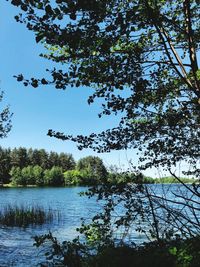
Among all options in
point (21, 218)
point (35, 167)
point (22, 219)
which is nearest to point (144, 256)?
point (22, 219)

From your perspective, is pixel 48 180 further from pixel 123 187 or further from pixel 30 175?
pixel 123 187

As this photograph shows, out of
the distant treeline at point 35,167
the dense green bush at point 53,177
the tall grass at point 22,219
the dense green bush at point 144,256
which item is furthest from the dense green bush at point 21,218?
the dense green bush at point 53,177

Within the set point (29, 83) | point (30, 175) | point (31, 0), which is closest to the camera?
point (31, 0)

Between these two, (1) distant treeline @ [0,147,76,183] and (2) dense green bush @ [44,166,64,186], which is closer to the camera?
(2) dense green bush @ [44,166,64,186]

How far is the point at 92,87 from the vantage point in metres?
6.62

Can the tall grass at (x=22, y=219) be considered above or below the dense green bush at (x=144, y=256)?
below

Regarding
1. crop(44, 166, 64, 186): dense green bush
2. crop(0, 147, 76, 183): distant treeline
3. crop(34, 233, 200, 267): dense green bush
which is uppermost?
crop(0, 147, 76, 183): distant treeline

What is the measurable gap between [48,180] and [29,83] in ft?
501

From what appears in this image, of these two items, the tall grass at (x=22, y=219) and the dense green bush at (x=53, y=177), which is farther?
the dense green bush at (x=53, y=177)

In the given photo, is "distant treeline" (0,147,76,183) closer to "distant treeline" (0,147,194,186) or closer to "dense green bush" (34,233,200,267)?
"distant treeline" (0,147,194,186)

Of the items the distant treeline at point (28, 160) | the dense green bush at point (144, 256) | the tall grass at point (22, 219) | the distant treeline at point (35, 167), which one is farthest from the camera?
the distant treeline at point (28, 160)

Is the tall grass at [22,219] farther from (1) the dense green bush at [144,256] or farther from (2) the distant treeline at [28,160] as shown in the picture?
(2) the distant treeline at [28,160]

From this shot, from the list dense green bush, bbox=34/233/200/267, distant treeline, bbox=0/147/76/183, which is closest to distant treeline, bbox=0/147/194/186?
distant treeline, bbox=0/147/76/183

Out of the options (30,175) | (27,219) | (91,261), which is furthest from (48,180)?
(91,261)
